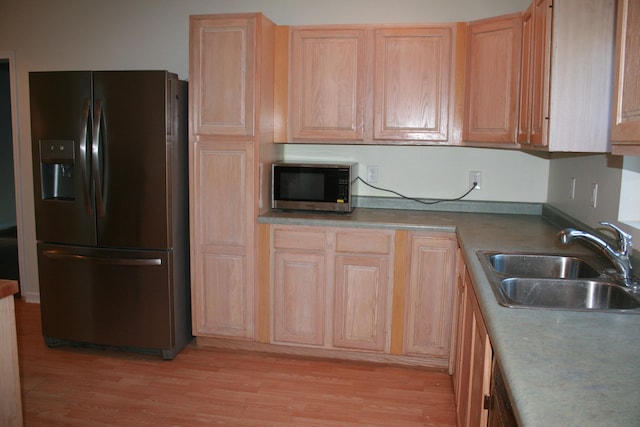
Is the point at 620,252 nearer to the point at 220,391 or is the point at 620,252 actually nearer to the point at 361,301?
the point at 361,301

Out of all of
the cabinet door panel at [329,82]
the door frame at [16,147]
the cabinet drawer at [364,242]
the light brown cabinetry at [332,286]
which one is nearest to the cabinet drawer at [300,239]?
the light brown cabinetry at [332,286]

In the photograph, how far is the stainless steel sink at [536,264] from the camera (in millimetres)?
2311

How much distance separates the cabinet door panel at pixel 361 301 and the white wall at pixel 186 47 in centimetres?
73

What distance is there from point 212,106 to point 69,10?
5.58ft

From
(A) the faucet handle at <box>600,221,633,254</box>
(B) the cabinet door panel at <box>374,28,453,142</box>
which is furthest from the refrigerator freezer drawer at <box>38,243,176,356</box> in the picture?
(A) the faucet handle at <box>600,221,633,254</box>

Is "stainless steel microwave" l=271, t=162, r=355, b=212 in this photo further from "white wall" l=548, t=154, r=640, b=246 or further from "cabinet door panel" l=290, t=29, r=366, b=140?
"white wall" l=548, t=154, r=640, b=246

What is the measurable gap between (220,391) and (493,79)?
2.30 metres

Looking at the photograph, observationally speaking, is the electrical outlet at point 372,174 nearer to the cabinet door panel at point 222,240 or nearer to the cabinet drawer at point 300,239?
the cabinet drawer at point 300,239

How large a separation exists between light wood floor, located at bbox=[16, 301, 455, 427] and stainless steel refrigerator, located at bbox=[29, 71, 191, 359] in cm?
21

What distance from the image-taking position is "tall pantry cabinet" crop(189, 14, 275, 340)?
3.29 meters

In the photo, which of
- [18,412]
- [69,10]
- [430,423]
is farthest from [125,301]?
[69,10]

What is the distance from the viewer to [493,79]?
3156 mm

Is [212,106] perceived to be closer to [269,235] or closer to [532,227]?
[269,235]

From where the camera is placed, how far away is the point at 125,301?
11.1 feet
